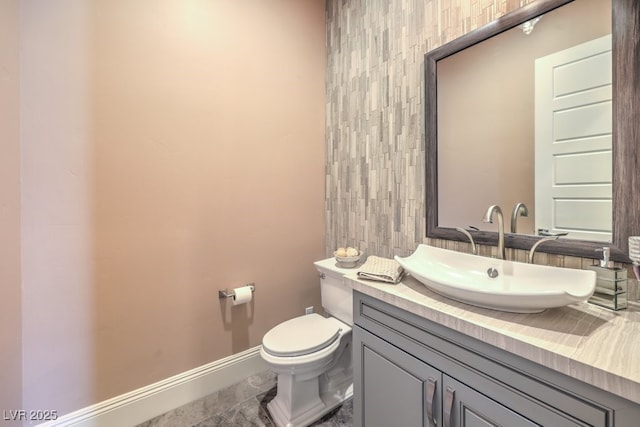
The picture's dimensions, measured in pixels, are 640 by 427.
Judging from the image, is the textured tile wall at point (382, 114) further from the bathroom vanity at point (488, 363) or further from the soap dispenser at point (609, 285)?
the bathroom vanity at point (488, 363)

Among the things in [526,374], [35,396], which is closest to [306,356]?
[526,374]

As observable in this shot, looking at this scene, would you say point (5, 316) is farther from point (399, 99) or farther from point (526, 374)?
point (399, 99)

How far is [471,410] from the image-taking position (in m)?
0.81

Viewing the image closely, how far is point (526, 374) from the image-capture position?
0.70 metres

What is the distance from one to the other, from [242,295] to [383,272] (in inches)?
38.7

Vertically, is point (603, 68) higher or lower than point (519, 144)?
higher

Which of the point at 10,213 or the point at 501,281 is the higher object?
the point at 10,213

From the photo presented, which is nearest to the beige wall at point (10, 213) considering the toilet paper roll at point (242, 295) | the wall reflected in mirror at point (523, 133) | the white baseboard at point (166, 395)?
the white baseboard at point (166, 395)

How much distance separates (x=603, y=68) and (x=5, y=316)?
8.20ft

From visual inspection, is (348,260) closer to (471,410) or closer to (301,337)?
(301,337)

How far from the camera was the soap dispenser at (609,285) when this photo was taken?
85 cm

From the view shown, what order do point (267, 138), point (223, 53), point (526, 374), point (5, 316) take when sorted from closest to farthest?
point (526, 374), point (5, 316), point (223, 53), point (267, 138)

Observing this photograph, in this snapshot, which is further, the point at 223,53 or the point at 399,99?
the point at 223,53

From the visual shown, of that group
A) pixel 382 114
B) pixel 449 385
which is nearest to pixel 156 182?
pixel 382 114
